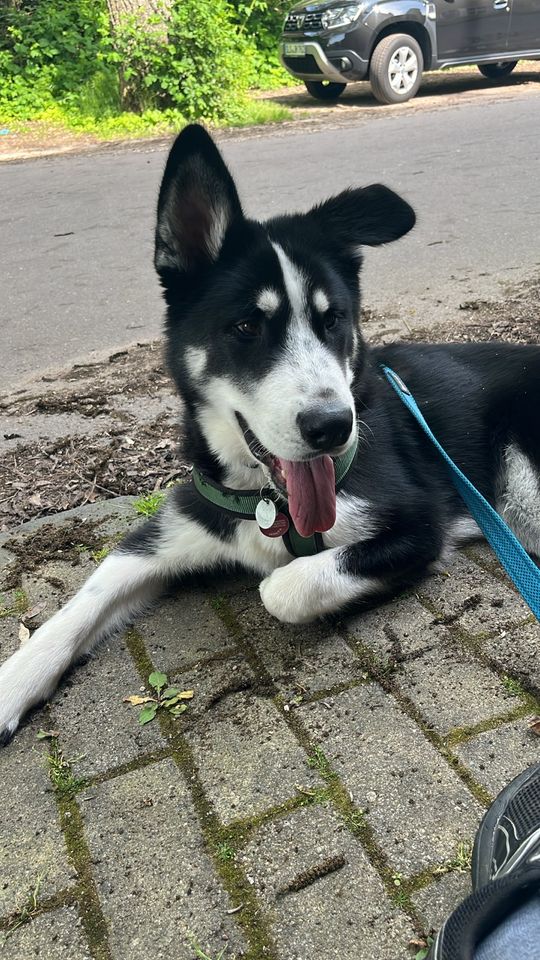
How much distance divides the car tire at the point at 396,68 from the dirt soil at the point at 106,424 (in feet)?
31.2

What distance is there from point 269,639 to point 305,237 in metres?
1.29

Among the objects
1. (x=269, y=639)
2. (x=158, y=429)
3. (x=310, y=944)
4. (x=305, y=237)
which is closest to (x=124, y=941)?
(x=310, y=944)

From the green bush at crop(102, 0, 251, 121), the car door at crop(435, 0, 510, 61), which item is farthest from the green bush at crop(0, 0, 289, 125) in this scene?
the car door at crop(435, 0, 510, 61)

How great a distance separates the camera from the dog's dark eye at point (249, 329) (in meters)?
2.35

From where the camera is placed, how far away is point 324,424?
2.09 metres

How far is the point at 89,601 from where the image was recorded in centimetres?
242

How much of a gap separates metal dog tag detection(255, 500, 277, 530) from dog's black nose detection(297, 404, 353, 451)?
0.36m

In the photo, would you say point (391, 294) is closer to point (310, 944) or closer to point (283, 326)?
point (283, 326)

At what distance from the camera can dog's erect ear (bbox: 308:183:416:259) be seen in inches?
102

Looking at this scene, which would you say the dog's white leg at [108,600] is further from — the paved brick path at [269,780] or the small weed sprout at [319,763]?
the small weed sprout at [319,763]

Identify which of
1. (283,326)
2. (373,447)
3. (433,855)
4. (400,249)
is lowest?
(400,249)

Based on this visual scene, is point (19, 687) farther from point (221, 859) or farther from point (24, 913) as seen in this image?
point (221, 859)

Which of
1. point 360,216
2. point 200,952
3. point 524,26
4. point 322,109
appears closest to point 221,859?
point 200,952

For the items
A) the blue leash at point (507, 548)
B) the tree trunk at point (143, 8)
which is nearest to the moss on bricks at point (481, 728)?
the blue leash at point (507, 548)
